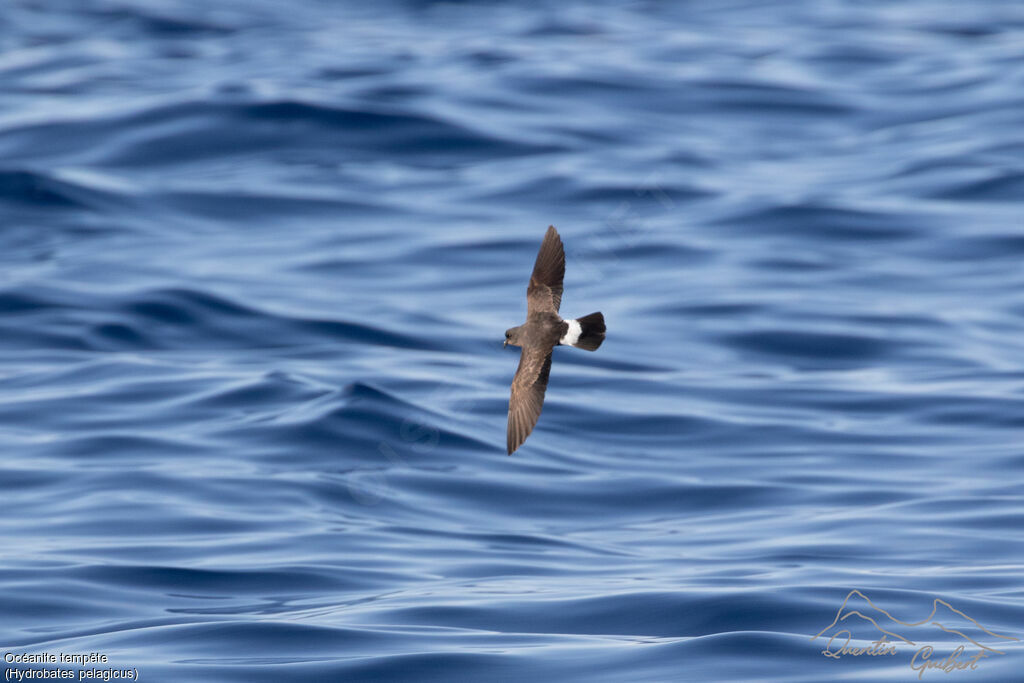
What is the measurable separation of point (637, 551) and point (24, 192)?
16.0 meters

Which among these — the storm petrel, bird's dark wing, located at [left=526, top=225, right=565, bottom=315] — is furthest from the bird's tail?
bird's dark wing, located at [left=526, top=225, right=565, bottom=315]

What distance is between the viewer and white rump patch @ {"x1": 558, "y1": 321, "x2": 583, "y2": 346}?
4.82 m

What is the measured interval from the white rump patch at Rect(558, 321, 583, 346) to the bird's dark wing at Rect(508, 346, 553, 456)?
0.06 metres

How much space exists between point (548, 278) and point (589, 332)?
1.02ft

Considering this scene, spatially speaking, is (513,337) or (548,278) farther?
(548,278)

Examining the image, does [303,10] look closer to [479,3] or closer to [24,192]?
[479,3]

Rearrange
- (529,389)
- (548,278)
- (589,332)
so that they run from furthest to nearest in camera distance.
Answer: (548,278), (589,332), (529,389)

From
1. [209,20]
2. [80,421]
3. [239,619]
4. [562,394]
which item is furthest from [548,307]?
[209,20]

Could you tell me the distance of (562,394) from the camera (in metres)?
16.9

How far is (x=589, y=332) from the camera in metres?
4.92

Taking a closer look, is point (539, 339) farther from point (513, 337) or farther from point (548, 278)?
point (548, 278)

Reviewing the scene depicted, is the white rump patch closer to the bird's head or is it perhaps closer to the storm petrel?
the storm petrel

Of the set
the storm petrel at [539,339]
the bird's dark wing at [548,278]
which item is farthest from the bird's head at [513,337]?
the bird's dark wing at [548,278]

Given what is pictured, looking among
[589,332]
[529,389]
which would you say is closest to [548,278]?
[589,332]
